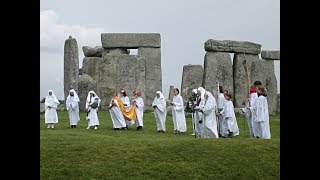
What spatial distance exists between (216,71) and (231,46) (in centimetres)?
246

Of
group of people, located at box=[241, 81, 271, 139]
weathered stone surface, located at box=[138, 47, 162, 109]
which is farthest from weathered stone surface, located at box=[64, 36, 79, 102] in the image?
group of people, located at box=[241, 81, 271, 139]

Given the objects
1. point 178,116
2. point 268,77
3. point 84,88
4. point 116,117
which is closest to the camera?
point 178,116

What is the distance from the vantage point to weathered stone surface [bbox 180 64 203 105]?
110 feet

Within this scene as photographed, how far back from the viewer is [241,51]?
113 feet

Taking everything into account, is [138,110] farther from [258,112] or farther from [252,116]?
[258,112]

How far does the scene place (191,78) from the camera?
3366cm

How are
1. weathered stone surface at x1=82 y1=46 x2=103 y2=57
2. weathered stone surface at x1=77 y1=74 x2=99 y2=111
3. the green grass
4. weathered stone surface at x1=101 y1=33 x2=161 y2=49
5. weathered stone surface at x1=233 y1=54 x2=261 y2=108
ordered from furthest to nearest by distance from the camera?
weathered stone surface at x1=82 y1=46 x2=103 y2=57 → weathered stone surface at x1=101 y1=33 x2=161 y2=49 → weathered stone surface at x1=233 y1=54 x2=261 y2=108 → weathered stone surface at x1=77 y1=74 x2=99 y2=111 → the green grass

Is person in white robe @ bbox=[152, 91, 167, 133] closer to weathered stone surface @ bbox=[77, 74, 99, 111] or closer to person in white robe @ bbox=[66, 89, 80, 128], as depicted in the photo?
person in white robe @ bbox=[66, 89, 80, 128]

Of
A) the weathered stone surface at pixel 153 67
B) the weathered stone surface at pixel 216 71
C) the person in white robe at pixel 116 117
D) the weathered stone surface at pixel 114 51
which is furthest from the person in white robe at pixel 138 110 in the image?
the weathered stone surface at pixel 114 51

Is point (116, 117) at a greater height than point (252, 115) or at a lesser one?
lesser

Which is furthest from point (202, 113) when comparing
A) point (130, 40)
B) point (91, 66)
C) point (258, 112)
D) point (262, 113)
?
point (91, 66)

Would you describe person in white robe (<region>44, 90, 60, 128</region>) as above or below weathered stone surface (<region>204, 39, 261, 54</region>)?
below

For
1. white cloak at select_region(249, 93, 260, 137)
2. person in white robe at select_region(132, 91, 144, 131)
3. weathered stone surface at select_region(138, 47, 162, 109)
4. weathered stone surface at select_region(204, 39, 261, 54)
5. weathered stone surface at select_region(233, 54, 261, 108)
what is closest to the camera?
white cloak at select_region(249, 93, 260, 137)
